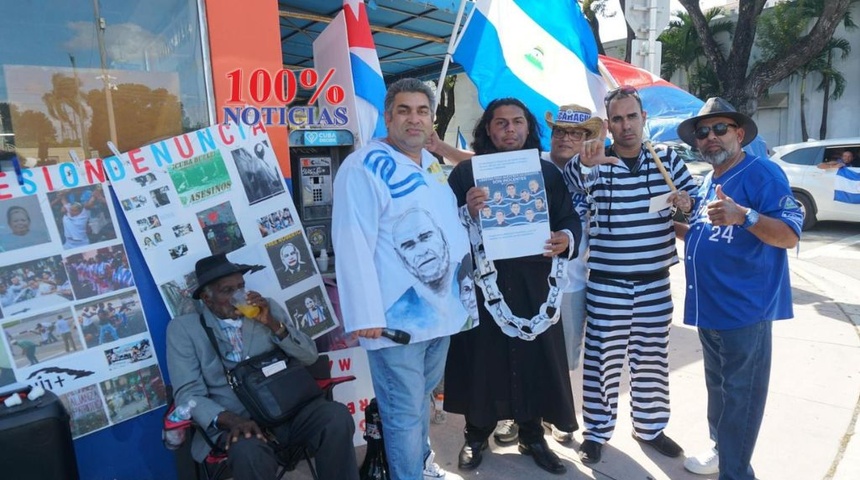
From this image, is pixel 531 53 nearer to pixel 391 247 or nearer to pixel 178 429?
pixel 391 247

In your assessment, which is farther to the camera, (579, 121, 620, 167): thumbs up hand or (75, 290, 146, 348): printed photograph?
(579, 121, 620, 167): thumbs up hand

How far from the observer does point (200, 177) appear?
9.78 ft

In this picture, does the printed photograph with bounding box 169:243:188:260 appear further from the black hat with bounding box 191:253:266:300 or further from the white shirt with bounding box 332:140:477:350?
the white shirt with bounding box 332:140:477:350

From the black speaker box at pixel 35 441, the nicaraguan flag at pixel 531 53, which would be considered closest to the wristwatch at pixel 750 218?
the nicaraguan flag at pixel 531 53

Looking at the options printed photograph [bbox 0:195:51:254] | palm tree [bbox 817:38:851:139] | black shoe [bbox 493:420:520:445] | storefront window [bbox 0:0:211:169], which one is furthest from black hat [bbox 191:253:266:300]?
palm tree [bbox 817:38:851:139]

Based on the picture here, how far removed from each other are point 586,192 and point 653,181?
0.36 m

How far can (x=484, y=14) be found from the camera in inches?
169

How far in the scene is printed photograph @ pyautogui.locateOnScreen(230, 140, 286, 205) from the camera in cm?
313

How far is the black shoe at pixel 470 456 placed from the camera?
121 inches

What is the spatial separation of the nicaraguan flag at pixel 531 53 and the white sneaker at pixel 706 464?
2.62 meters

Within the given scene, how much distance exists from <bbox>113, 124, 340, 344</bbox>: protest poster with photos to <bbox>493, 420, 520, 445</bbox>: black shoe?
1.23 metres

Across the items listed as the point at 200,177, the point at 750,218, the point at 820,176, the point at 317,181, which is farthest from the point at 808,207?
the point at 200,177

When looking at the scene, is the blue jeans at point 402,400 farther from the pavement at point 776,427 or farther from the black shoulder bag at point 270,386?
the pavement at point 776,427

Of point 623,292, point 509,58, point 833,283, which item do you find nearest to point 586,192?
point 623,292
